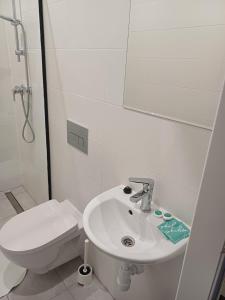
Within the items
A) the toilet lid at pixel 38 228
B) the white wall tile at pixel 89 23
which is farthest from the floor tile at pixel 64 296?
the white wall tile at pixel 89 23

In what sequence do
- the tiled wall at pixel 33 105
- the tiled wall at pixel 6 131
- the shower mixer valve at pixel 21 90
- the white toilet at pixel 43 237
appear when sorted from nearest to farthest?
the white toilet at pixel 43 237
the tiled wall at pixel 33 105
the shower mixer valve at pixel 21 90
the tiled wall at pixel 6 131

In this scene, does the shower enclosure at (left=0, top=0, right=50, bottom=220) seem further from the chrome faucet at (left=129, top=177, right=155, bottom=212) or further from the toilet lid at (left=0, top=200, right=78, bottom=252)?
the chrome faucet at (left=129, top=177, right=155, bottom=212)

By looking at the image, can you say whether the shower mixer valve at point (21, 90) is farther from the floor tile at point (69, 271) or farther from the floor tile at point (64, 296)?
the floor tile at point (64, 296)

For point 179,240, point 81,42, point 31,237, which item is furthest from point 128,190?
point 81,42

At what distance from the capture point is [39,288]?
155cm

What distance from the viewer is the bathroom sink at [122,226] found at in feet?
3.03

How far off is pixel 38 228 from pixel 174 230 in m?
0.93

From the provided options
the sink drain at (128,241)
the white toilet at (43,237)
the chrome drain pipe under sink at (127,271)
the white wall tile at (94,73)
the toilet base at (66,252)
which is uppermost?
the white wall tile at (94,73)

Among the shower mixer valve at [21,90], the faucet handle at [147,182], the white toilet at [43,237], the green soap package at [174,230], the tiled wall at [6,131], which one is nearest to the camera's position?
the green soap package at [174,230]

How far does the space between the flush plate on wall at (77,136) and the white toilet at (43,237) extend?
505 millimetres

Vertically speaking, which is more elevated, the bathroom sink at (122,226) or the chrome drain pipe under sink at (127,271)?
the bathroom sink at (122,226)

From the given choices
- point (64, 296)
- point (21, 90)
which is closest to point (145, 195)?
point (64, 296)

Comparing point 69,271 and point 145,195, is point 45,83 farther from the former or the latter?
point 69,271

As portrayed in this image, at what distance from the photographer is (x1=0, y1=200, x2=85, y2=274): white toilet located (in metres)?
1.30
